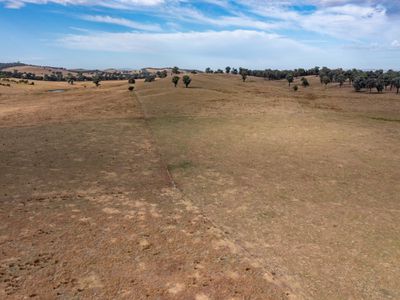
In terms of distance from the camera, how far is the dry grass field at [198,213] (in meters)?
17.5

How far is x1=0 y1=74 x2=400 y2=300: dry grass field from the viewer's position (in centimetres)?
1753

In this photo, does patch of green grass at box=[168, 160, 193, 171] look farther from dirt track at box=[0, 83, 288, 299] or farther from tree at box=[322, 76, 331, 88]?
tree at box=[322, 76, 331, 88]

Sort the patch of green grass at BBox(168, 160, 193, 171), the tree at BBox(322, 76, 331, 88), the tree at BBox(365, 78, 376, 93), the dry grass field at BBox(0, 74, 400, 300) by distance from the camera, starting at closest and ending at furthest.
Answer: the dry grass field at BBox(0, 74, 400, 300), the patch of green grass at BBox(168, 160, 193, 171), the tree at BBox(365, 78, 376, 93), the tree at BBox(322, 76, 331, 88)

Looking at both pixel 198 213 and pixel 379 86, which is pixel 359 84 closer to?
pixel 379 86

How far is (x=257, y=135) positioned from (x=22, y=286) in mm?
39823

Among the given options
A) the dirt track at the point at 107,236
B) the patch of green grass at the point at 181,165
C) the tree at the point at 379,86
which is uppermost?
the tree at the point at 379,86

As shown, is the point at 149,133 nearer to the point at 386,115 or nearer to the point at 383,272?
the point at 383,272

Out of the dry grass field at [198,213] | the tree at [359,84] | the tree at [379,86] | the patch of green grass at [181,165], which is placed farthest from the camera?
the tree at [359,84]

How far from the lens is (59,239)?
834 inches

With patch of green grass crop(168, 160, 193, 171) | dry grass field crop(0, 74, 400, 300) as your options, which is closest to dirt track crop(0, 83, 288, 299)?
dry grass field crop(0, 74, 400, 300)

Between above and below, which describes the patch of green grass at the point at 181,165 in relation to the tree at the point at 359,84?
below

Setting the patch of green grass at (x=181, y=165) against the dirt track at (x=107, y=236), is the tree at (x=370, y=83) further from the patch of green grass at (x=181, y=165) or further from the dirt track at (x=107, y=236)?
the dirt track at (x=107, y=236)

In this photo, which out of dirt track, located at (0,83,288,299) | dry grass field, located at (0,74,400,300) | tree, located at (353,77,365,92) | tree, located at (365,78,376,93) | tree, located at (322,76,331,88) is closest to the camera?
dirt track, located at (0,83,288,299)

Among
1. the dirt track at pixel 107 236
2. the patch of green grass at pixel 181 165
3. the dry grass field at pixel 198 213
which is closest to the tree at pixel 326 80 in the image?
the dry grass field at pixel 198 213
